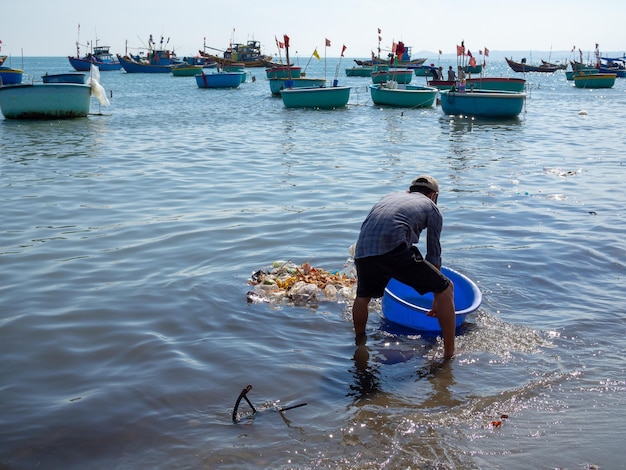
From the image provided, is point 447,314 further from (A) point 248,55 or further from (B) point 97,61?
(B) point 97,61

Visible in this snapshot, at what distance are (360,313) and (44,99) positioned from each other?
2238 cm

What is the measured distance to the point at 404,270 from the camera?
523 centimetres

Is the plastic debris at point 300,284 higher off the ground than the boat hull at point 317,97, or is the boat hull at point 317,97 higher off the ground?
the boat hull at point 317,97

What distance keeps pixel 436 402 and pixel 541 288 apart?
317 centimetres

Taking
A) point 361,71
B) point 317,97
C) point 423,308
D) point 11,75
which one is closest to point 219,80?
point 11,75

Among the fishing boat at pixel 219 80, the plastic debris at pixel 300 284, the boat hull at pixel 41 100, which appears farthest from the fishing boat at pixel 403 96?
the plastic debris at pixel 300 284

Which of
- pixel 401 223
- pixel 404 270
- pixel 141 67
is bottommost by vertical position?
pixel 404 270

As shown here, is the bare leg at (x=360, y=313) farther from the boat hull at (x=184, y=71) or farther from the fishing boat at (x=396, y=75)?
the boat hull at (x=184, y=71)

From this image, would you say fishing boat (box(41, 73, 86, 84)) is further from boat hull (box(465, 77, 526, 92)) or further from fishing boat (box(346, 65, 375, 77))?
fishing boat (box(346, 65, 375, 77))

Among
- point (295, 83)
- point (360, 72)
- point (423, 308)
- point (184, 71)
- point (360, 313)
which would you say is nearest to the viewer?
point (360, 313)

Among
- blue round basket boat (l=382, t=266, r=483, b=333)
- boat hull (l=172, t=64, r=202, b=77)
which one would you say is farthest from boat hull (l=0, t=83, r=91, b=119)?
boat hull (l=172, t=64, r=202, b=77)

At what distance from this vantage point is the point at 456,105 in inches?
1062

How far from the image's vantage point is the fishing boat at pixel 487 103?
83.5 ft

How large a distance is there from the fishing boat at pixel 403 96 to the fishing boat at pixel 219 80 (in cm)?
2200
